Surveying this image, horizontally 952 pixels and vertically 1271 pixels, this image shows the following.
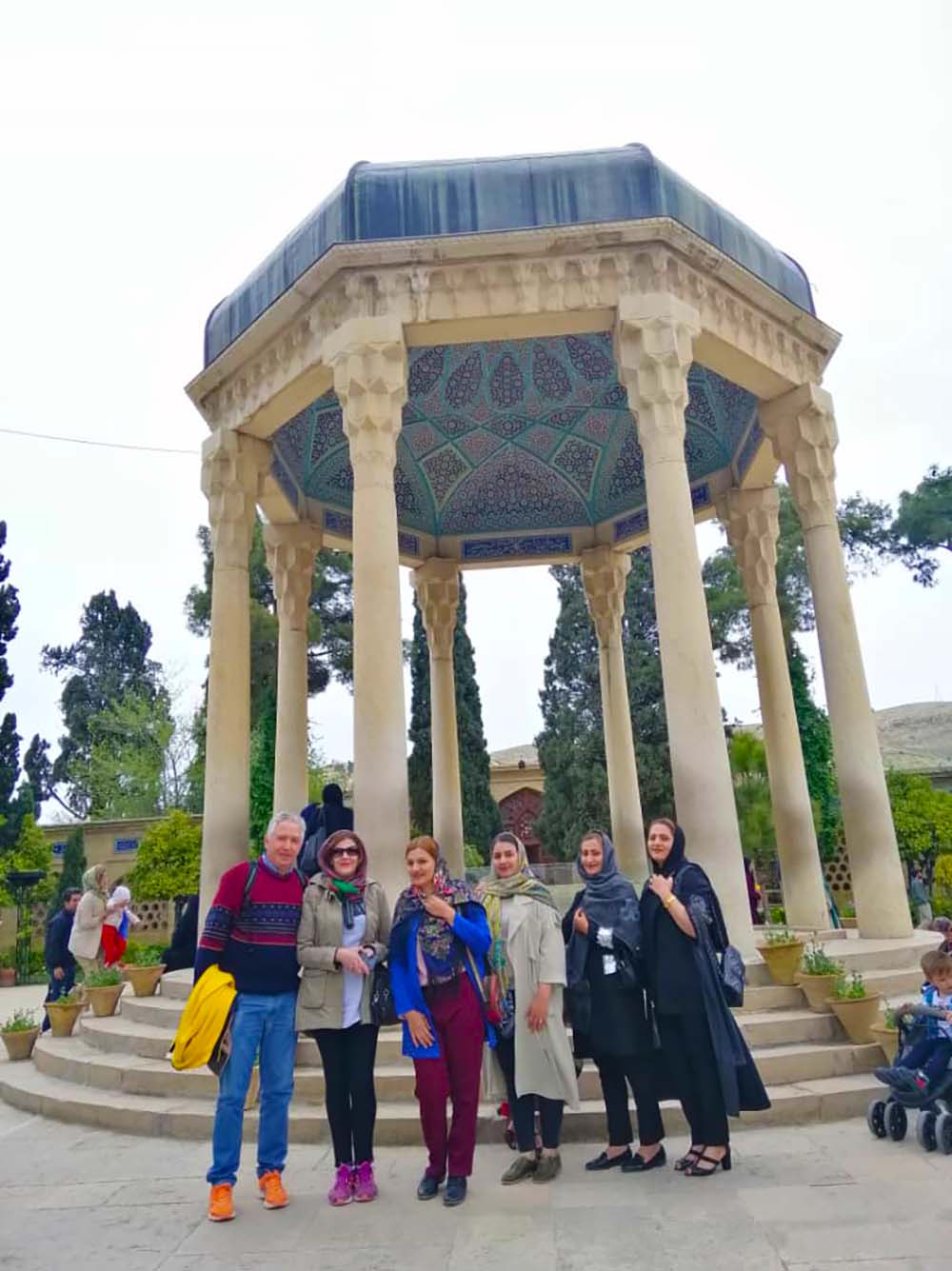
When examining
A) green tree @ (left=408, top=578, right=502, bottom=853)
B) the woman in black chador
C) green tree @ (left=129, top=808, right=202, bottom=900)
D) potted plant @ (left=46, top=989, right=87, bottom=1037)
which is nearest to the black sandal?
the woman in black chador

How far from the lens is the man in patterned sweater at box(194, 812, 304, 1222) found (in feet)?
13.0

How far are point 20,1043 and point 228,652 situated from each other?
3919 millimetres

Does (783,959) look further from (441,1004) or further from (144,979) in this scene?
(144,979)

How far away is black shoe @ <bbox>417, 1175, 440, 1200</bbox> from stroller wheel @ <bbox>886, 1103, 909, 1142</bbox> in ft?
7.68

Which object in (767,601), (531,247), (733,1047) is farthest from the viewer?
(767,601)

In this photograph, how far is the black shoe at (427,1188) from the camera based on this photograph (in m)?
3.94

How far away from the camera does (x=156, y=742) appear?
114 feet

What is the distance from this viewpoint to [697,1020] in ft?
13.5

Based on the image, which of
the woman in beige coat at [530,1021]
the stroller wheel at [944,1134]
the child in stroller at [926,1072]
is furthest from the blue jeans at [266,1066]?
the stroller wheel at [944,1134]

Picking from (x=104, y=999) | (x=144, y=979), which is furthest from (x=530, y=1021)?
(x=104, y=999)

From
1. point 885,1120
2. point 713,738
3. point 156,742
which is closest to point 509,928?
point 885,1120

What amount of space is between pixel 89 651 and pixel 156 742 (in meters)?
14.8

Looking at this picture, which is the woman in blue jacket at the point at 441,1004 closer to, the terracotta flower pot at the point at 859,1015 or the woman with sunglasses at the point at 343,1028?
the woman with sunglasses at the point at 343,1028

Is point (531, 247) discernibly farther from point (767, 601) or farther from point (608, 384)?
point (767, 601)
